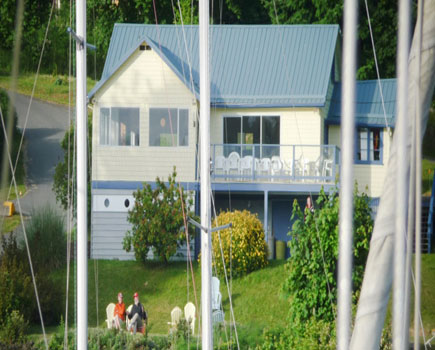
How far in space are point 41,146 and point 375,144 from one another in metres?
12.4

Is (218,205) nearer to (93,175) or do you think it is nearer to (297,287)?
(93,175)

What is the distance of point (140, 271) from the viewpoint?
2289cm

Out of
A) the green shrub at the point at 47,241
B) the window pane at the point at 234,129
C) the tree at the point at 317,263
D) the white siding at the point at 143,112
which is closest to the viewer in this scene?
the tree at the point at 317,263

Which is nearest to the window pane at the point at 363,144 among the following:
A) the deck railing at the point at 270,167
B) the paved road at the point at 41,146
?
the deck railing at the point at 270,167

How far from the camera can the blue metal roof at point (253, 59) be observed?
24.8 meters

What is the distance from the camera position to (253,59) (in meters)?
26.0

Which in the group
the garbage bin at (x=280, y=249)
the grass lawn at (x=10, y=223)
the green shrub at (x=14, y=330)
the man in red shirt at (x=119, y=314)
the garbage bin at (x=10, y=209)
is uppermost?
the garbage bin at (x=10, y=209)

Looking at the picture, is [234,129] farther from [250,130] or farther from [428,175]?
[428,175]

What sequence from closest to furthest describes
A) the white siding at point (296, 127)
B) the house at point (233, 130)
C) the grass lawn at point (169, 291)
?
the grass lawn at point (169, 291), the house at point (233, 130), the white siding at point (296, 127)

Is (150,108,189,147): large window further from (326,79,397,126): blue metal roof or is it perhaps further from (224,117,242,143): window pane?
(326,79,397,126): blue metal roof

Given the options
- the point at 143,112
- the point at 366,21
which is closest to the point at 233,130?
the point at 143,112

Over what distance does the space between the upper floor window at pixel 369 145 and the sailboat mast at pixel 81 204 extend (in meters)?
16.0

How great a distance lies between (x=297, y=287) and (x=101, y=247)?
7.95m

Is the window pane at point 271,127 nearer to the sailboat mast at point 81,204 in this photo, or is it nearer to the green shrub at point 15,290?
the green shrub at point 15,290
